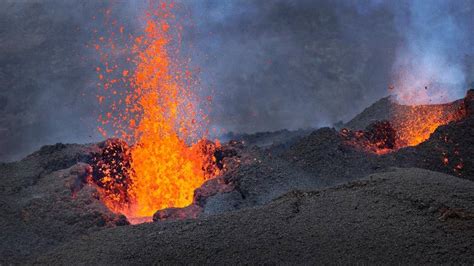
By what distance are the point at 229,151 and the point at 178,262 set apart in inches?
143

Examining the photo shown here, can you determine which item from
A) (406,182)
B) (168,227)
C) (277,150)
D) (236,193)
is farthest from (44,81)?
(406,182)

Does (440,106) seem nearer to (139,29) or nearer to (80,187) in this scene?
(80,187)

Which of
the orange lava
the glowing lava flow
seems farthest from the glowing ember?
the glowing lava flow

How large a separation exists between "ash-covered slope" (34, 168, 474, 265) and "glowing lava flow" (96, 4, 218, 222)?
2331 mm

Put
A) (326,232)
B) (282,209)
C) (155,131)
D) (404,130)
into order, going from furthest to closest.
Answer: (155,131)
(404,130)
(282,209)
(326,232)

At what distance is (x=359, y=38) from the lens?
53.1 feet

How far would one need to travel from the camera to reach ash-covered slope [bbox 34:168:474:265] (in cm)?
456

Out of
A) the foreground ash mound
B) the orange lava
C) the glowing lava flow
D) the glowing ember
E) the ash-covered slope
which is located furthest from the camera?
the orange lava

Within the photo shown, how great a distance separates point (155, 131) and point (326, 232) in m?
5.54

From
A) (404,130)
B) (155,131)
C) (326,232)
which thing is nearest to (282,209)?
(326,232)

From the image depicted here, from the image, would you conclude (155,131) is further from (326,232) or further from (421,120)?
(326,232)

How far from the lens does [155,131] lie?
32.5 ft

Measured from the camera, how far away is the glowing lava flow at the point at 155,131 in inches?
321

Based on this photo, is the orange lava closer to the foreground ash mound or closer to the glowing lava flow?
the foreground ash mound
